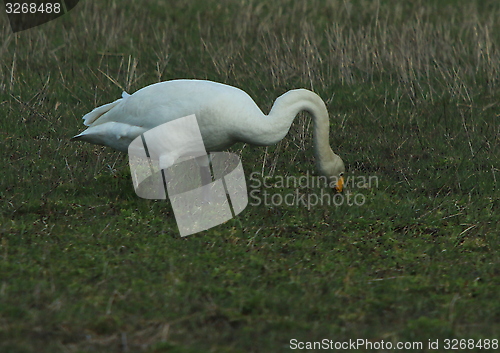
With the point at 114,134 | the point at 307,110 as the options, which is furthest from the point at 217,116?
the point at 114,134

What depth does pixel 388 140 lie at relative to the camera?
9125mm

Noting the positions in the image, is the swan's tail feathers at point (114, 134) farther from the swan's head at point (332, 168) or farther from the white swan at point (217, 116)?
the swan's head at point (332, 168)

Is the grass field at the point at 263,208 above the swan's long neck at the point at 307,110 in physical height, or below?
below

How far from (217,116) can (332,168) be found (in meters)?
1.30

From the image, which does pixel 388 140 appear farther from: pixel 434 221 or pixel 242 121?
pixel 242 121

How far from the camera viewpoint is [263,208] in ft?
24.1

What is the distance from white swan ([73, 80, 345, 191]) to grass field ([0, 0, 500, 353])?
1.94ft

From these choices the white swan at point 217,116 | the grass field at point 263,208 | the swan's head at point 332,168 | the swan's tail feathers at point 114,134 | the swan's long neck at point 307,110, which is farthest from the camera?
the swan's head at point 332,168

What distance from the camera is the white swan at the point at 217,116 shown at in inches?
263

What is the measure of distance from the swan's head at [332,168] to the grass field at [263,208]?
10.7 inches

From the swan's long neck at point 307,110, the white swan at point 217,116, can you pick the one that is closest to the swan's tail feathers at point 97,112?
the white swan at point 217,116

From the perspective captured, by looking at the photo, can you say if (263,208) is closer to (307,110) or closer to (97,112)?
(307,110)

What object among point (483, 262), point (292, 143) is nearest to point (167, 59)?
point (292, 143)

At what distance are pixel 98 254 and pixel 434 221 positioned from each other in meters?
3.07
